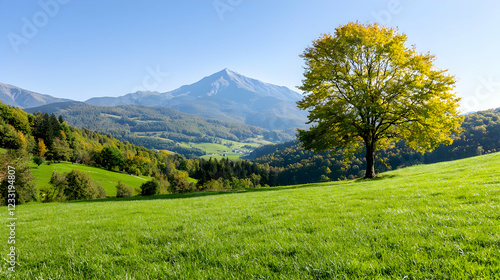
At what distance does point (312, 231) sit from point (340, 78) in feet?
80.9

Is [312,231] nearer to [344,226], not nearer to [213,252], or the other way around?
[344,226]

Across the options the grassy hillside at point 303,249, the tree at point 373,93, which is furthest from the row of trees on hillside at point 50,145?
the grassy hillside at point 303,249

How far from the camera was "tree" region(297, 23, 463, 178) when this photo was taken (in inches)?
960

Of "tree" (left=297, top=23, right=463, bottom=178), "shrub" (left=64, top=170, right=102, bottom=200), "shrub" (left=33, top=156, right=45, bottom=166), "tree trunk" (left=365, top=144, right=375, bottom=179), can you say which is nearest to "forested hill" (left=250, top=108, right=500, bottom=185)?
"shrub" (left=64, top=170, right=102, bottom=200)

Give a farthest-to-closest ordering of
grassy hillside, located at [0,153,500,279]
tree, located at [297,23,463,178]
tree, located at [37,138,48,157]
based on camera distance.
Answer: tree, located at [37,138,48,157] < tree, located at [297,23,463,178] < grassy hillside, located at [0,153,500,279]

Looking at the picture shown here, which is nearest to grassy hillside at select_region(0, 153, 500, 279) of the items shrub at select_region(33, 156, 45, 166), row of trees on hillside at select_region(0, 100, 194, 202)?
row of trees on hillside at select_region(0, 100, 194, 202)

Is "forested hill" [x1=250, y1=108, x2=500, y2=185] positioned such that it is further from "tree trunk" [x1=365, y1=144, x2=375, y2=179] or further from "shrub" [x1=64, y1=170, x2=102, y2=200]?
"tree trunk" [x1=365, y1=144, x2=375, y2=179]

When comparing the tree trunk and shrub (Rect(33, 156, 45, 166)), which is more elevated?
shrub (Rect(33, 156, 45, 166))

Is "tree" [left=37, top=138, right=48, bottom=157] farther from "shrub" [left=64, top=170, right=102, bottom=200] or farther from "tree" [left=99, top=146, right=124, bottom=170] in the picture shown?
Result: "shrub" [left=64, top=170, right=102, bottom=200]

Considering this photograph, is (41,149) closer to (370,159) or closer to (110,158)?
(110,158)

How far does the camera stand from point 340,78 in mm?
26500

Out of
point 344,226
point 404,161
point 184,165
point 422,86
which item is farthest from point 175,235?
point 404,161

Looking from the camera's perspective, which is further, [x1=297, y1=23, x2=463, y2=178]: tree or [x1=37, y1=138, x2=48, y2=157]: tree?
[x1=37, y1=138, x2=48, y2=157]: tree

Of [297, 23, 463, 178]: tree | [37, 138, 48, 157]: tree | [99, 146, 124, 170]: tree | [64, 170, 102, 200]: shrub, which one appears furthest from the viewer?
[99, 146, 124, 170]: tree
